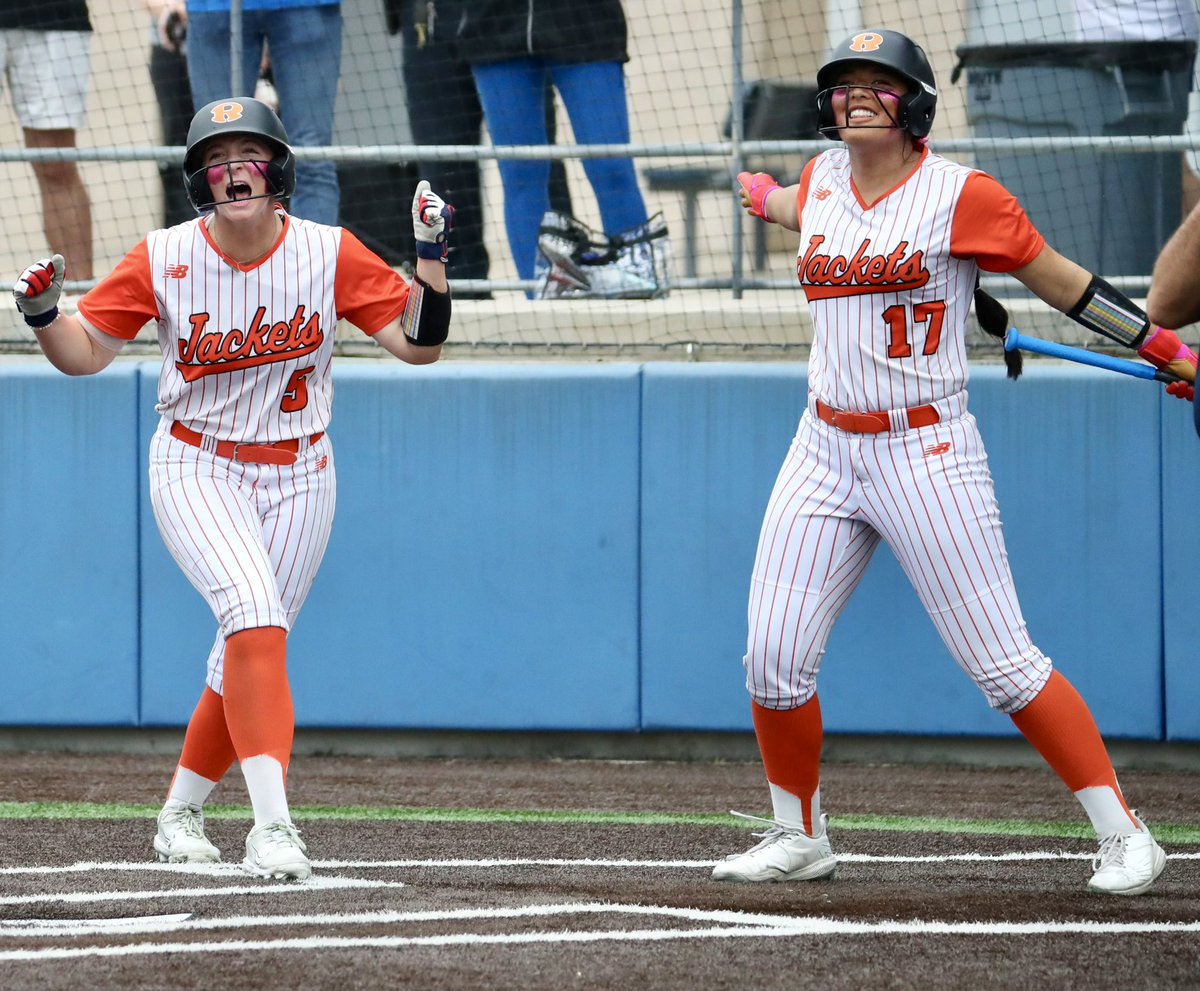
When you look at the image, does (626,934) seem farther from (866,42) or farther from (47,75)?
(47,75)

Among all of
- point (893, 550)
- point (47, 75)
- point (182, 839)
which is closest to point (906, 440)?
point (893, 550)

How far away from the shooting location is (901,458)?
4.48m

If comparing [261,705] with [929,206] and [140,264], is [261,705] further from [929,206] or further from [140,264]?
[929,206]

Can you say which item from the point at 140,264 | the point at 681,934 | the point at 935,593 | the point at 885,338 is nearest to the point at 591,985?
the point at 681,934

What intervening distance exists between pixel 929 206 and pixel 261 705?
1945 millimetres

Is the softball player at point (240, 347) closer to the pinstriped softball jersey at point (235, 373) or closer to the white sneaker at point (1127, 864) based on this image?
the pinstriped softball jersey at point (235, 373)

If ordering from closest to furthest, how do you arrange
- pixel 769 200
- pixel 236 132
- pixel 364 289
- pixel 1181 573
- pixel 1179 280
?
pixel 1179 280 < pixel 236 132 < pixel 364 289 < pixel 769 200 < pixel 1181 573

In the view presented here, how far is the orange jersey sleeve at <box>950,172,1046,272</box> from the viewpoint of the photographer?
443cm

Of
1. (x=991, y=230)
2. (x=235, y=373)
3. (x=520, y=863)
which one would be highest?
(x=991, y=230)

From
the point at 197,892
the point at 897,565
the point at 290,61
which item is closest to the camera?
the point at 197,892

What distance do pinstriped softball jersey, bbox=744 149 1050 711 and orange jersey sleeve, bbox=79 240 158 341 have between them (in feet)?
5.37

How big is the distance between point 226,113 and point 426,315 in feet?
2.24

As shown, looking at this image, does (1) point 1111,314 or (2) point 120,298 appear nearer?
(1) point 1111,314

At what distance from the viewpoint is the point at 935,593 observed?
4.52m
